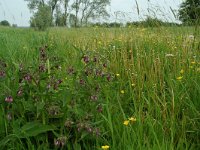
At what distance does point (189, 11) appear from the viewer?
11.7 ft

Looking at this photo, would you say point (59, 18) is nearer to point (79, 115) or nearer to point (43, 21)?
point (43, 21)

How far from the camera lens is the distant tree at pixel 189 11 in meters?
3.31

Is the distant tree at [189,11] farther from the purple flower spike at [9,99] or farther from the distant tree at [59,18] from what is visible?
the distant tree at [59,18]

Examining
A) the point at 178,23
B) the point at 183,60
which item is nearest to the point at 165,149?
the point at 183,60

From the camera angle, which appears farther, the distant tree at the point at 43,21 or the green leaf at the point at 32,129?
the distant tree at the point at 43,21

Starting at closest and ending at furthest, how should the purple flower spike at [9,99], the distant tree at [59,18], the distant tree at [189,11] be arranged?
1. the purple flower spike at [9,99]
2. the distant tree at [189,11]
3. the distant tree at [59,18]

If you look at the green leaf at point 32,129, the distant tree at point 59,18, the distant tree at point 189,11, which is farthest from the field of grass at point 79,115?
the distant tree at point 59,18

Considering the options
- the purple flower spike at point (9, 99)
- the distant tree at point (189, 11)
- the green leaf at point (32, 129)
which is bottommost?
the green leaf at point (32, 129)

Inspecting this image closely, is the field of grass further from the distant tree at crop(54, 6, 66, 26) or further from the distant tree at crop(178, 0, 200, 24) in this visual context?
the distant tree at crop(54, 6, 66, 26)

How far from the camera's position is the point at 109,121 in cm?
190

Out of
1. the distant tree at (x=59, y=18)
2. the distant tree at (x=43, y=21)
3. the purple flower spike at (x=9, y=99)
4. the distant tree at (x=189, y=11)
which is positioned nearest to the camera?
the purple flower spike at (x=9, y=99)

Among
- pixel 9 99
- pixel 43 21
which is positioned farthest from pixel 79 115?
pixel 43 21

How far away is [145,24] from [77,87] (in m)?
3.19

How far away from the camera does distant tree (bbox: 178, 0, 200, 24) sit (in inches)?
130
